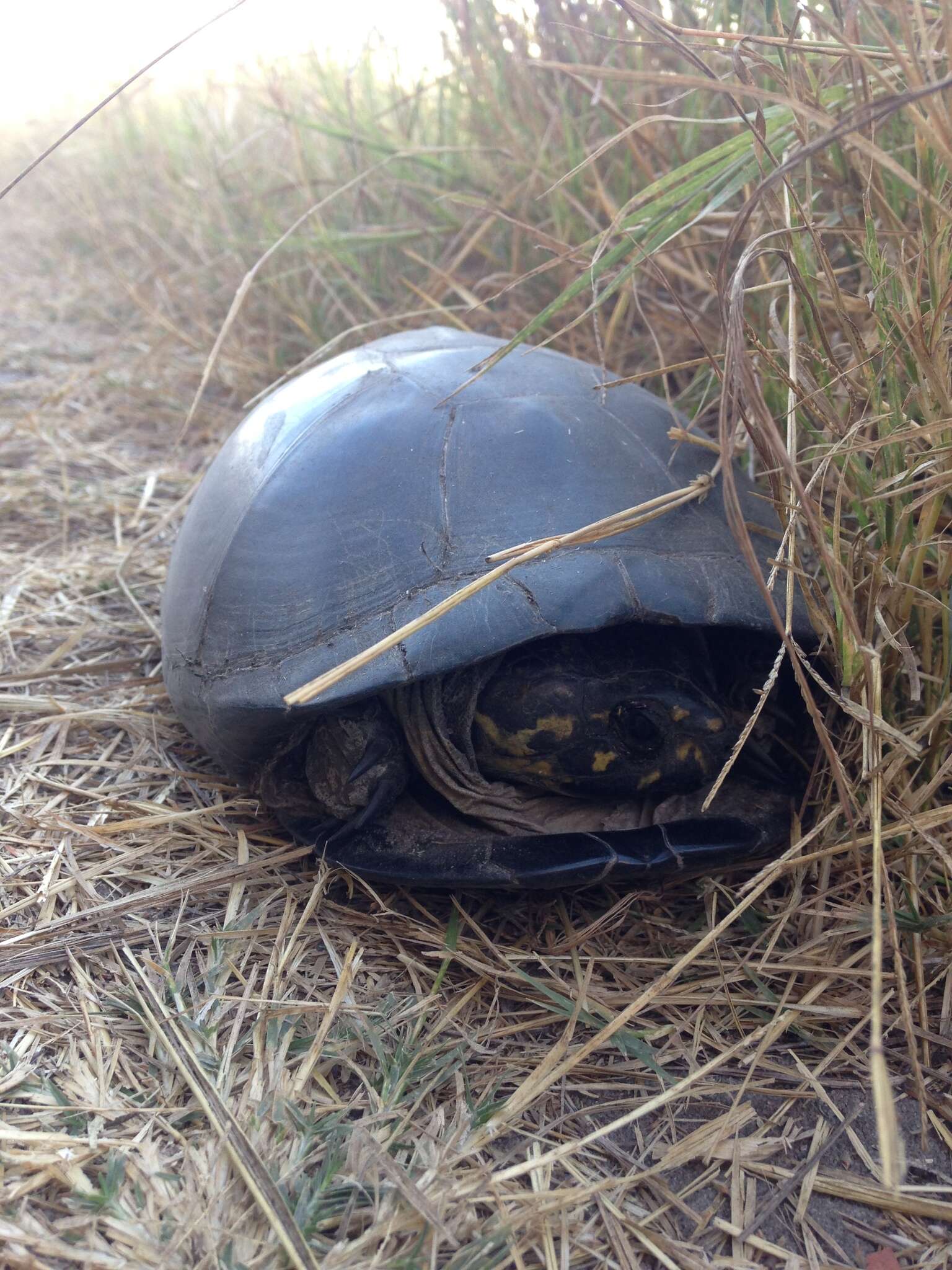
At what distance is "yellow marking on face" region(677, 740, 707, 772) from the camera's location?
1.49 meters

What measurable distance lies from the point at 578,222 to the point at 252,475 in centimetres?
124

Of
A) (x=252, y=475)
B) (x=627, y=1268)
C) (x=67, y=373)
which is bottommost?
(x=627, y=1268)

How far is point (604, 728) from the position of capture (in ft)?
4.91

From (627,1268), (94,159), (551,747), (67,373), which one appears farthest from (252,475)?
(94,159)

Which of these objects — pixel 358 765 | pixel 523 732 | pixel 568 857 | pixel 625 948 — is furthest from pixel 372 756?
pixel 625 948

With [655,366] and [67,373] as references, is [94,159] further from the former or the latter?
[655,366]

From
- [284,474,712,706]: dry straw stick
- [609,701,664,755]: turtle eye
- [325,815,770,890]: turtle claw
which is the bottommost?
[325,815,770,890]: turtle claw

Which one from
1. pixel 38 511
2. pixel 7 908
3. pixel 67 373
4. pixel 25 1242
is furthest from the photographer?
pixel 67 373

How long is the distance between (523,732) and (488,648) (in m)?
0.20

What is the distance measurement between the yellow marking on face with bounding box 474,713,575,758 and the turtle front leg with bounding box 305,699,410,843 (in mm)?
150

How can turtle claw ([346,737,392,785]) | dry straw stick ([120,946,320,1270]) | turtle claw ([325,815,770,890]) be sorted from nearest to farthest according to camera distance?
dry straw stick ([120,946,320,1270]) → turtle claw ([325,815,770,890]) → turtle claw ([346,737,392,785])

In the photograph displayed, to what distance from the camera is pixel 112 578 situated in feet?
7.70

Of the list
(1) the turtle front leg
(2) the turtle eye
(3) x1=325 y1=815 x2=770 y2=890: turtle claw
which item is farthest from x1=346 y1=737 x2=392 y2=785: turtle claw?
(2) the turtle eye

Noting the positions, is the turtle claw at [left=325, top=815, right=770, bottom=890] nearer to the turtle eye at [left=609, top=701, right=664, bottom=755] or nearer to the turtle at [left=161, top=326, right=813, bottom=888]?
the turtle at [left=161, top=326, right=813, bottom=888]
